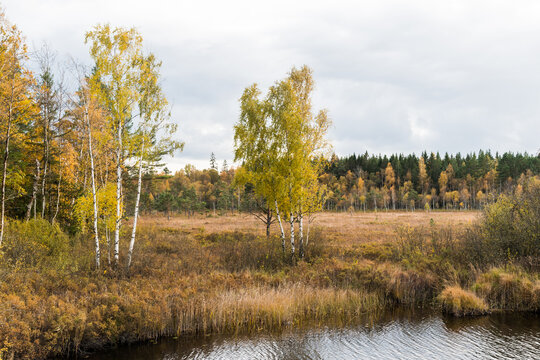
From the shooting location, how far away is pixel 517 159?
343ft

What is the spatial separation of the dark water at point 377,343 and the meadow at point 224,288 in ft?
2.56

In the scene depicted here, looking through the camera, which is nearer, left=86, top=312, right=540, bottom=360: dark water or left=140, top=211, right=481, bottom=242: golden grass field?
left=86, top=312, right=540, bottom=360: dark water

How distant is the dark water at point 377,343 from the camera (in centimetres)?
1002

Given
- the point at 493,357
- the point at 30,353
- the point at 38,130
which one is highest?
the point at 38,130

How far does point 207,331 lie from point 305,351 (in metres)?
3.79

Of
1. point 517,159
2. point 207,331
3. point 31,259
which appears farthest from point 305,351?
point 517,159

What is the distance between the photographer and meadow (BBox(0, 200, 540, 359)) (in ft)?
33.4

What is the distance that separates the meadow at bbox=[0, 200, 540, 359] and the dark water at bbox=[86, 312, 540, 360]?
78 centimetres

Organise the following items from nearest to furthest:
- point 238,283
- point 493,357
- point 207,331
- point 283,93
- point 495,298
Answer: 1. point 493,357
2. point 207,331
3. point 495,298
4. point 238,283
5. point 283,93

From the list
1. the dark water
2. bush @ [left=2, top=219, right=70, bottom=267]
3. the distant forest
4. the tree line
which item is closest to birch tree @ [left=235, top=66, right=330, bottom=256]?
the tree line

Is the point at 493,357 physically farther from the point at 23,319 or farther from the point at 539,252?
the point at 23,319

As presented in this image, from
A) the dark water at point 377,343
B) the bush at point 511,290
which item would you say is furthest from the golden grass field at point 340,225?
the dark water at point 377,343

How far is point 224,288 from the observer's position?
13.9 m

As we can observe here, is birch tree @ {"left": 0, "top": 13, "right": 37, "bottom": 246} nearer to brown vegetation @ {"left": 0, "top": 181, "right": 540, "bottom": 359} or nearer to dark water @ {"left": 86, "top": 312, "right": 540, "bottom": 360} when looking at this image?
brown vegetation @ {"left": 0, "top": 181, "right": 540, "bottom": 359}
